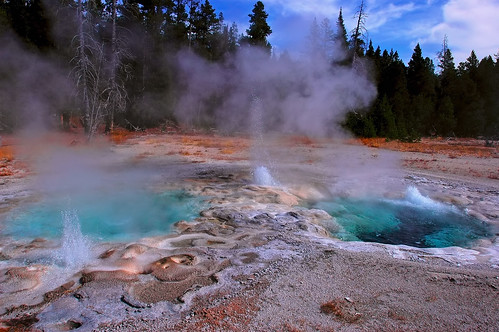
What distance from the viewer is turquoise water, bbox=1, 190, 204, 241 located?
14.2 ft

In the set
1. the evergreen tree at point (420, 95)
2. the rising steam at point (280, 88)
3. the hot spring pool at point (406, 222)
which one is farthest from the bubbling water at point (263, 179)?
the evergreen tree at point (420, 95)

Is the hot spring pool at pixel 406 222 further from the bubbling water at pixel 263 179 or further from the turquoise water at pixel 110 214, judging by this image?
the turquoise water at pixel 110 214

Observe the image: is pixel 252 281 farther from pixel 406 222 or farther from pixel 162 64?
pixel 162 64

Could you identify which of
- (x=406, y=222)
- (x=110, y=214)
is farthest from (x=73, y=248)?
(x=406, y=222)

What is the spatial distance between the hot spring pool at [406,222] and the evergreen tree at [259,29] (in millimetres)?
4520

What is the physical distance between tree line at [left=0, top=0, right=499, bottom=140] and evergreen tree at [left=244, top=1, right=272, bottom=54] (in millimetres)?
32

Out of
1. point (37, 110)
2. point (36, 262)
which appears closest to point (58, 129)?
point (37, 110)

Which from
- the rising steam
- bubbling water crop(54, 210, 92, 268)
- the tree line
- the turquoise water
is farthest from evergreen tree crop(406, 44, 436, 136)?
bubbling water crop(54, 210, 92, 268)

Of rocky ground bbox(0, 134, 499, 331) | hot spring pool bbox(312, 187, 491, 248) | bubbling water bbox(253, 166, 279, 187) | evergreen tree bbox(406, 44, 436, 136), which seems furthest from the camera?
evergreen tree bbox(406, 44, 436, 136)

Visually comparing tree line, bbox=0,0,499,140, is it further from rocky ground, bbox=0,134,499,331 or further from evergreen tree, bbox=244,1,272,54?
rocky ground, bbox=0,134,499,331

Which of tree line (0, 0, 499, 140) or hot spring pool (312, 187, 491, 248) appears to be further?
tree line (0, 0, 499, 140)

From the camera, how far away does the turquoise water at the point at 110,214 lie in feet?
14.2

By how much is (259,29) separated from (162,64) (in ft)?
17.0

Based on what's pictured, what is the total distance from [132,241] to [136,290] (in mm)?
1153
